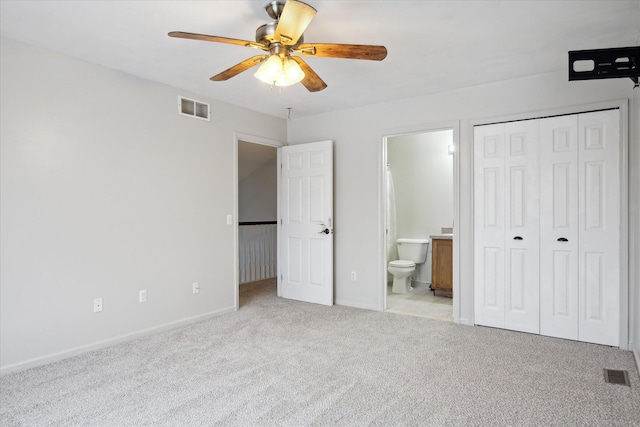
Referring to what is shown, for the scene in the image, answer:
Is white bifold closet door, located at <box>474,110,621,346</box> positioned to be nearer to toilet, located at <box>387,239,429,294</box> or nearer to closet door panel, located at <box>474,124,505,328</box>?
closet door panel, located at <box>474,124,505,328</box>

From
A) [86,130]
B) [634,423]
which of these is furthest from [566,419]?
[86,130]

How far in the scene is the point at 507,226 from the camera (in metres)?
3.77

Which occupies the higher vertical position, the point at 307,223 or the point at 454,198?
the point at 454,198

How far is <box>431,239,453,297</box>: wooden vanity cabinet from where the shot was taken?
5227 millimetres

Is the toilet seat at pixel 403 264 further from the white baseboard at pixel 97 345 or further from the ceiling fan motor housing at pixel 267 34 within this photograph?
the ceiling fan motor housing at pixel 267 34

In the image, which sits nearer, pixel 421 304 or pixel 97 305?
pixel 97 305

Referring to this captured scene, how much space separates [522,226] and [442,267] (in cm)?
173

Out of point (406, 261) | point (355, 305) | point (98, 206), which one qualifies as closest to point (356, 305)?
point (355, 305)

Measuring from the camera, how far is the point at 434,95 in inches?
165

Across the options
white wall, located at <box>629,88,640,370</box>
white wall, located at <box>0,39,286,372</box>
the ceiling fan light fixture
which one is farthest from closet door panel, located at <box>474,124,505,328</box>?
white wall, located at <box>0,39,286,372</box>

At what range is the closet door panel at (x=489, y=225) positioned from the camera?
12.5ft

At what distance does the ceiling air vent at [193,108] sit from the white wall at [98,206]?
77 millimetres

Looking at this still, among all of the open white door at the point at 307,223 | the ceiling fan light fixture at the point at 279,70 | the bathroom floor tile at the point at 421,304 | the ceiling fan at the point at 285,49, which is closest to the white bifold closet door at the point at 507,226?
the bathroom floor tile at the point at 421,304

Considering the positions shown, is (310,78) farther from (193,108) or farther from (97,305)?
(97,305)
